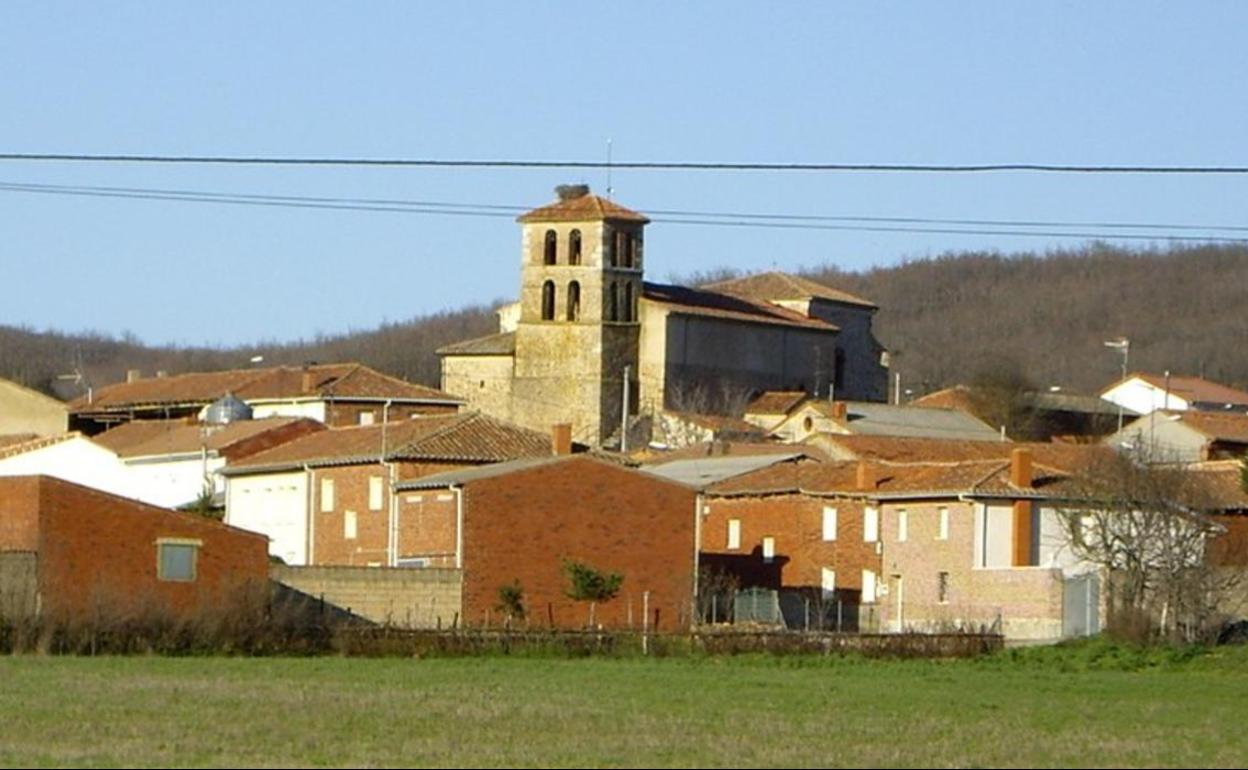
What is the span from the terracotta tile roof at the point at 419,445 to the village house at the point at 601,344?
28.0 meters

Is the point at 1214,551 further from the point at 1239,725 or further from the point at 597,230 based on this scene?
the point at 597,230

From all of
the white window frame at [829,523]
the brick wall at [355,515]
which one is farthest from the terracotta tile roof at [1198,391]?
the brick wall at [355,515]

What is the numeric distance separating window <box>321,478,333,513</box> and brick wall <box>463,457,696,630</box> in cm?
1144

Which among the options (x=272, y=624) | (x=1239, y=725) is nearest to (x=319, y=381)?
(x=272, y=624)

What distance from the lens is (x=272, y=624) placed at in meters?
48.6

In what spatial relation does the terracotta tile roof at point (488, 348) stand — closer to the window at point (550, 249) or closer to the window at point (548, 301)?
the window at point (548, 301)

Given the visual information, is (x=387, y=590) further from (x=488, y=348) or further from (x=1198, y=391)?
(x=1198, y=391)

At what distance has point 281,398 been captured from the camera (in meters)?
103

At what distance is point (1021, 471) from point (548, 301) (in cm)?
4617

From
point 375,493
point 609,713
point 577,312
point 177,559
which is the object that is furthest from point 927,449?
point 609,713

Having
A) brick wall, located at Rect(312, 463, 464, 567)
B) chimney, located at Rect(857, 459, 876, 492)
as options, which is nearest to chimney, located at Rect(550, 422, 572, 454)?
brick wall, located at Rect(312, 463, 464, 567)

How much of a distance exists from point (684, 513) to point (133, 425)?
38.6 m

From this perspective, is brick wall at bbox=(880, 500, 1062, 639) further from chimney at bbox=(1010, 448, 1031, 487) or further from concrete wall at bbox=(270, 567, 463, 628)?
concrete wall at bbox=(270, 567, 463, 628)

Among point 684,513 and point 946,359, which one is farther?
point 946,359
